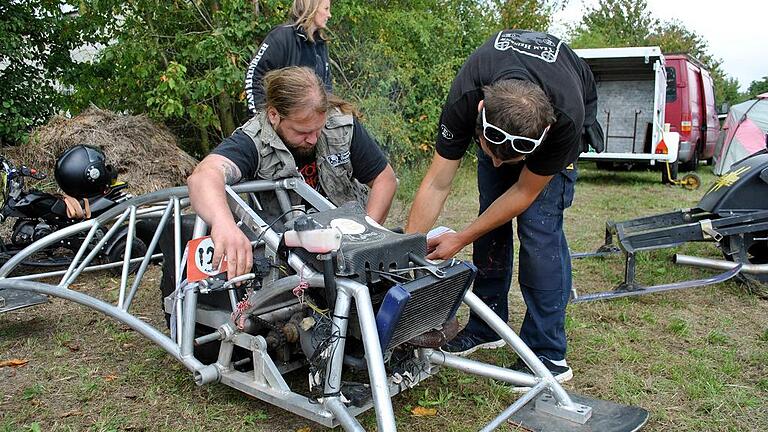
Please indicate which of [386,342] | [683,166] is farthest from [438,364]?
[683,166]

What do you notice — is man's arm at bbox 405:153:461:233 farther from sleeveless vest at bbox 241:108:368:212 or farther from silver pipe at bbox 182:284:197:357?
silver pipe at bbox 182:284:197:357

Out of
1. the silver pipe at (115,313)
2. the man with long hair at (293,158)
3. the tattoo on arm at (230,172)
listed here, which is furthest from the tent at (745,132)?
the silver pipe at (115,313)

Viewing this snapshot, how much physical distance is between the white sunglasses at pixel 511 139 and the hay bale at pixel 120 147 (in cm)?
553

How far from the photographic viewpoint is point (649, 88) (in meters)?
12.2

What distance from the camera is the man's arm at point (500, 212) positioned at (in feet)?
9.36

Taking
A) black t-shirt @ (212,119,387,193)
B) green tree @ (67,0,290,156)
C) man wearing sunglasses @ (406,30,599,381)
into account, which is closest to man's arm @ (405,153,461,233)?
man wearing sunglasses @ (406,30,599,381)

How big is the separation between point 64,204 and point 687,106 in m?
11.0

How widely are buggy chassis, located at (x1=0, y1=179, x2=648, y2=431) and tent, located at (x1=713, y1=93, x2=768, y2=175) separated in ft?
38.6

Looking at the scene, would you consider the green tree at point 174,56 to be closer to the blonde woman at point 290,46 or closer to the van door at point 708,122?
the blonde woman at point 290,46

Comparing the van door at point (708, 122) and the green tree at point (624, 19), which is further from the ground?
the green tree at point (624, 19)

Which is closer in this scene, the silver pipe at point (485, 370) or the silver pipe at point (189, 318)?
the silver pipe at point (485, 370)

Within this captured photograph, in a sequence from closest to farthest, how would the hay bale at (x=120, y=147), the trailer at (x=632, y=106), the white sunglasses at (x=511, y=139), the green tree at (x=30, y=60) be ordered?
the white sunglasses at (x=511, y=139) < the hay bale at (x=120, y=147) < the green tree at (x=30, y=60) < the trailer at (x=632, y=106)

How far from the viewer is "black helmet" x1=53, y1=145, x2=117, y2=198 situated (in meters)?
4.92

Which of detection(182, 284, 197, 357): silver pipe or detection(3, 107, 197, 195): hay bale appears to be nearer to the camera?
detection(182, 284, 197, 357): silver pipe
